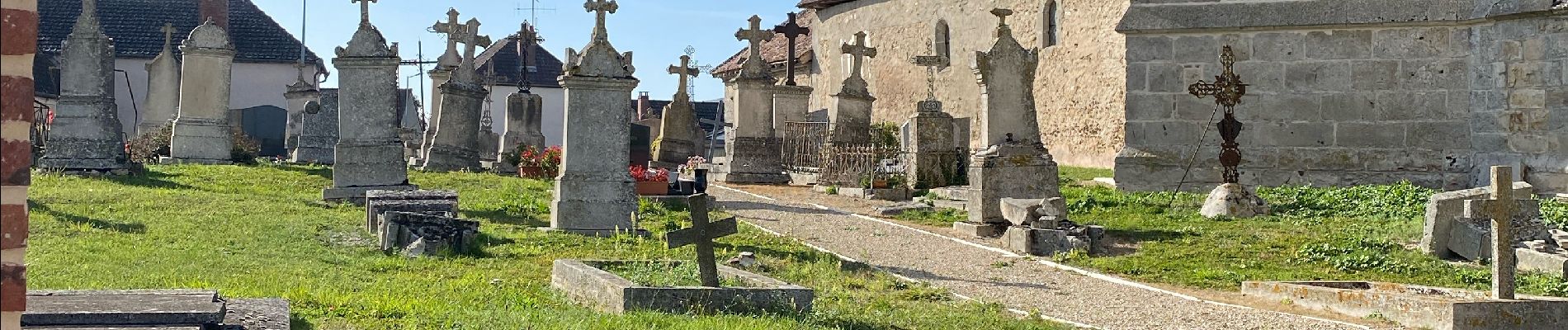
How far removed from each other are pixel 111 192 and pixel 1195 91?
35.0 feet

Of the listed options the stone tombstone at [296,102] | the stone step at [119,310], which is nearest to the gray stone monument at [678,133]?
the stone tombstone at [296,102]

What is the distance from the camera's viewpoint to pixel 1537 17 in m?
14.8

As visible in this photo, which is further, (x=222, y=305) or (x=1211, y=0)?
(x=1211, y=0)

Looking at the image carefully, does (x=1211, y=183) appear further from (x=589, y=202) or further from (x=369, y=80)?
(x=369, y=80)

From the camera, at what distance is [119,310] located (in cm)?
527

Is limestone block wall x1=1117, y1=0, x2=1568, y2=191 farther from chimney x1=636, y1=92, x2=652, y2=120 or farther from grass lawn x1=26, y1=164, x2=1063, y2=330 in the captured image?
chimney x1=636, y1=92, x2=652, y2=120

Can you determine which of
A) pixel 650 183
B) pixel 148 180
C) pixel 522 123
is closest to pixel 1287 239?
pixel 650 183

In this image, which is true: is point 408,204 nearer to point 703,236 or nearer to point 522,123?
point 703,236

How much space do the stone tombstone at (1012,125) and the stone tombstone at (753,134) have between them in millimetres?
8118

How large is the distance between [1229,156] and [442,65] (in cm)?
1406

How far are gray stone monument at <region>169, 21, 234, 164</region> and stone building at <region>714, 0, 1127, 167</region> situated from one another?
10.2 m

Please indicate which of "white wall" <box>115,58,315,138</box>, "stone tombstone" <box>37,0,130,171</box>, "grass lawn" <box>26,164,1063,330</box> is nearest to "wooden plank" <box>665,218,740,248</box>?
"grass lawn" <box>26,164,1063,330</box>

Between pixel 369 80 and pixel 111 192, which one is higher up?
pixel 369 80

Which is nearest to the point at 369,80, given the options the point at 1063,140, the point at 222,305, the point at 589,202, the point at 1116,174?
the point at 589,202
